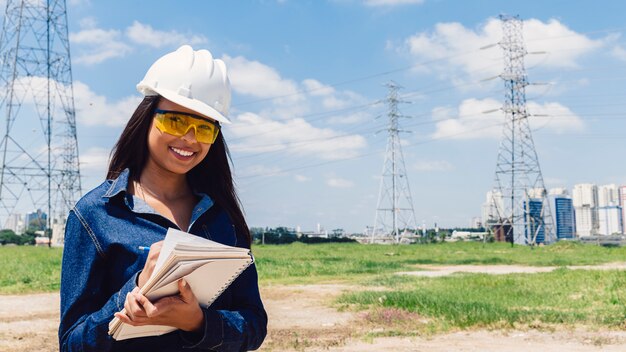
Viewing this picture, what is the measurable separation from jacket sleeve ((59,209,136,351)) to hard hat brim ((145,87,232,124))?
37 centimetres

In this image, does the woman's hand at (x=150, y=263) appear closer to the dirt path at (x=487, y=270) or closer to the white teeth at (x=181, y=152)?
the white teeth at (x=181, y=152)

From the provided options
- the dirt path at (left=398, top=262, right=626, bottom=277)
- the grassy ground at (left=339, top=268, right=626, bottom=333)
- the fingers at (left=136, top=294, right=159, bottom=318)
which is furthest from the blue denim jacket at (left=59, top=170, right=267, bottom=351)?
the dirt path at (left=398, top=262, right=626, bottom=277)

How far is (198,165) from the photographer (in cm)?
189

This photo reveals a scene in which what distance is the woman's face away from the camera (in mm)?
1693

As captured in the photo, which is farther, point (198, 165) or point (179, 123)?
point (198, 165)

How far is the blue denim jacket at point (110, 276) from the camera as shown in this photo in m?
1.52

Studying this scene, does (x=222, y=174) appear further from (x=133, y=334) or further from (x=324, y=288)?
(x=324, y=288)

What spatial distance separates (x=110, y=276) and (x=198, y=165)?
0.45m

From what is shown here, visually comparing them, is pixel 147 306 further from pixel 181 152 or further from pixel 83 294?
pixel 181 152

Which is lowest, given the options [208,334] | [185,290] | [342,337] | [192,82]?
[342,337]

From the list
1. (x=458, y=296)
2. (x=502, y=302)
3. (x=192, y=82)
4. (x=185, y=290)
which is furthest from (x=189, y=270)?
(x=458, y=296)

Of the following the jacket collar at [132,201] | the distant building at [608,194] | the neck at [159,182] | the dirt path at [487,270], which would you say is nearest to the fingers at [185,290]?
the jacket collar at [132,201]

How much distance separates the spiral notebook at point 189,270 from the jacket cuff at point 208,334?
0.11ft

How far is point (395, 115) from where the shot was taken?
44.5 m
